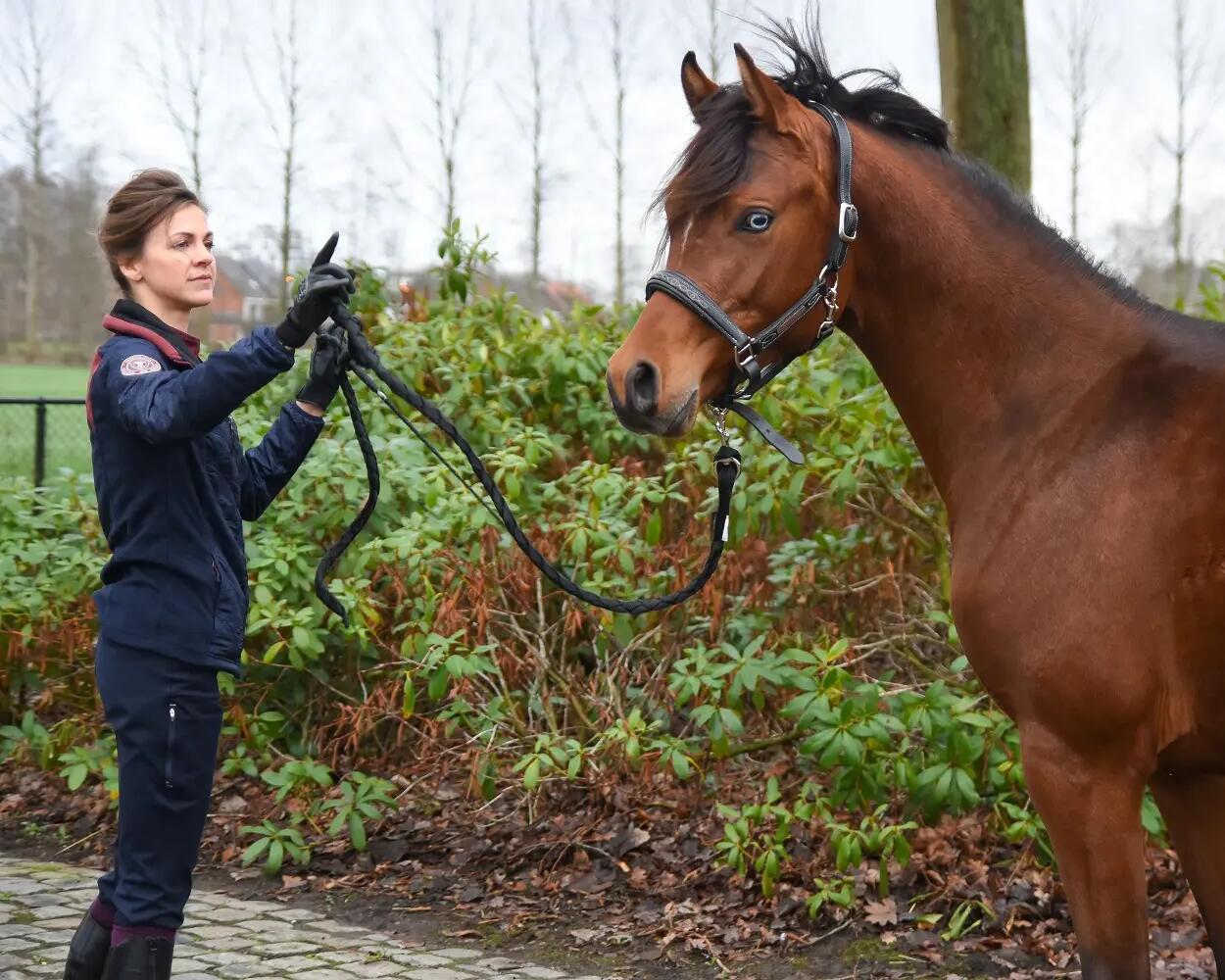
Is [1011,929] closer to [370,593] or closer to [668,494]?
[668,494]

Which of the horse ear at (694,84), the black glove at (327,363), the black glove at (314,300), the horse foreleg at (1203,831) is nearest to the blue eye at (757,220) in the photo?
the horse ear at (694,84)

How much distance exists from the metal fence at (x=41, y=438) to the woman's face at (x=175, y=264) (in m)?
7.10

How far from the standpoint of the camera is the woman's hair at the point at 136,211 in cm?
283

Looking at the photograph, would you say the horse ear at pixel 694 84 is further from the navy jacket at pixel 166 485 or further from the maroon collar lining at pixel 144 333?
the maroon collar lining at pixel 144 333

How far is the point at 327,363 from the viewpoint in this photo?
304 cm

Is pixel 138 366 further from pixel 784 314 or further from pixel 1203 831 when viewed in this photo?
pixel 1203 831

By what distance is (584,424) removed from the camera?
589 centimetres

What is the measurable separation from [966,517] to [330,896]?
9.81 feet

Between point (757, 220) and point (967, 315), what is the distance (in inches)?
20.4

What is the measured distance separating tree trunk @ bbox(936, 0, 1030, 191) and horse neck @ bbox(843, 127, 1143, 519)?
298 cm

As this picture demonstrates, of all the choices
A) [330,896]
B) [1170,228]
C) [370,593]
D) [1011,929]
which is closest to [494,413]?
[370,593]

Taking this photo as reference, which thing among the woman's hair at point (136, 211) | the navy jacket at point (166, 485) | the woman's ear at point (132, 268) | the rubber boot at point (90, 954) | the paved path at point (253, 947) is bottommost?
the paved path at point (253, 947)

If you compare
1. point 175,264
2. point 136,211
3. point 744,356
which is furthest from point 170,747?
point 744,356

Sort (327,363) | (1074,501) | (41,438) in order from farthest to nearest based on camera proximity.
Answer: (41,438)
(327,363)
(1074,501)
